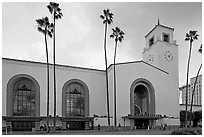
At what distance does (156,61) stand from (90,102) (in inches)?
735

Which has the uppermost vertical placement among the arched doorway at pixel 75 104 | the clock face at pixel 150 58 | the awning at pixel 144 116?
the clock face at pixel 150 58

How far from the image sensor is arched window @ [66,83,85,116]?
46.5 m

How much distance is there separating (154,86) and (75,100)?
15074mm

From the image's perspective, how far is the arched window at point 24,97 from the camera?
142 ft

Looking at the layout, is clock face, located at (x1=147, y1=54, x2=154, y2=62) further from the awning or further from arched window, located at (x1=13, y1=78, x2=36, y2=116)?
arched window, located at (x1=13, y1=78, x2=36, y2=116)

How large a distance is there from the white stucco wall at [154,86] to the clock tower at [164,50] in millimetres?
4006

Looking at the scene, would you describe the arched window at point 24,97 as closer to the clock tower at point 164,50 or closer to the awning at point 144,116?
the awning at point 144,116

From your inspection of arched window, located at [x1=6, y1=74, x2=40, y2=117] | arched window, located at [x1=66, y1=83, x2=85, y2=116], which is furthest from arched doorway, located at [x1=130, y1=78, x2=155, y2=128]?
arched window, located at [x1=6, y1=74, x2=40, y2=117]

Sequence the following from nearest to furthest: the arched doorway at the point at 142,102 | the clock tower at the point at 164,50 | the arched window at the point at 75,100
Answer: the arched window at the point at 75,100 → the arched doorway at the point at 142,102 → the clock tower at the point at 164,50

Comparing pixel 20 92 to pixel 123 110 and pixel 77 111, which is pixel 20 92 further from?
pixel 123 110

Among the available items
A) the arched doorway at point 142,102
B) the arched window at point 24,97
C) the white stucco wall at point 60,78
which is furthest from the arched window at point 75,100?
the arched doorway at point 142,102

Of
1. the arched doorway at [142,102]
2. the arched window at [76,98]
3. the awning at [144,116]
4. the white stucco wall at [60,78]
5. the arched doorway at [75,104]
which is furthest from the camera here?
the arched doorway at [142,102]

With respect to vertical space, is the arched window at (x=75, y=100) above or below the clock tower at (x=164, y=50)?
below

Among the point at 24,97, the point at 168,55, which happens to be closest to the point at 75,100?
the point at 24,97
